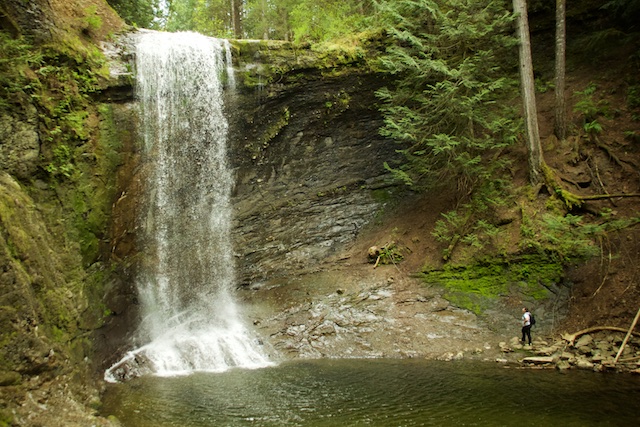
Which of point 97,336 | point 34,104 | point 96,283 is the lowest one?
point 97,336

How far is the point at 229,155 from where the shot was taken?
15.8 m

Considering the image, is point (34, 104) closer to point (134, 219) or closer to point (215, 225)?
point (134, 219)

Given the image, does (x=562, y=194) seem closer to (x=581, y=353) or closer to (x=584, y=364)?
(x=581, y=353)

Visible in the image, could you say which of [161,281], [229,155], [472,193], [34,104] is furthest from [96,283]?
[472,193]

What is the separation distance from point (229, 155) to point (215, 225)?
2704 millimetres

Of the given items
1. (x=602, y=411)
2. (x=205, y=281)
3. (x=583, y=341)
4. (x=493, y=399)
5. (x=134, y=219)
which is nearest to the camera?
(x=602, y=411)

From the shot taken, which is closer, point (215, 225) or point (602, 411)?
point (602, 411)

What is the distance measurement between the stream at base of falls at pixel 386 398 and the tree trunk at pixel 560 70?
835 centimetres

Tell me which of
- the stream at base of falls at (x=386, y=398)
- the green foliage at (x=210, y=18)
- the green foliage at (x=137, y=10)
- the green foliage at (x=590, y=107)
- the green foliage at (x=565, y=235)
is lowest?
the stream at base of falls at (x=386, y=398)

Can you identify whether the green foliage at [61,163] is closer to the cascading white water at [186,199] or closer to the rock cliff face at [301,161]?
the cascading white water at [186,199]

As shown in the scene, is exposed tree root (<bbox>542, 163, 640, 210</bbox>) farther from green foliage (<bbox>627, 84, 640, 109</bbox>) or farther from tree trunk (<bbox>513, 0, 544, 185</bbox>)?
green foliage (<bbox>627, 84, 640, 109</bbox>)

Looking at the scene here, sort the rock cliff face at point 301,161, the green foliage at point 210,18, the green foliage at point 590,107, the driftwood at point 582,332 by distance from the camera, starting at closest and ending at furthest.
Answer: the driftwood at point 582,332 → the green foliage at point 590,107 → the rock cliff face at point 301,161 → the green foliage at point 210,18

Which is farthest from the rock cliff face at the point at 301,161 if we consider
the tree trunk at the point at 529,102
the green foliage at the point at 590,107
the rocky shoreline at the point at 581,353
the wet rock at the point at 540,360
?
the wet rock at the point at 540,360

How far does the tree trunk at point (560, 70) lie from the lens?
13328 mm
